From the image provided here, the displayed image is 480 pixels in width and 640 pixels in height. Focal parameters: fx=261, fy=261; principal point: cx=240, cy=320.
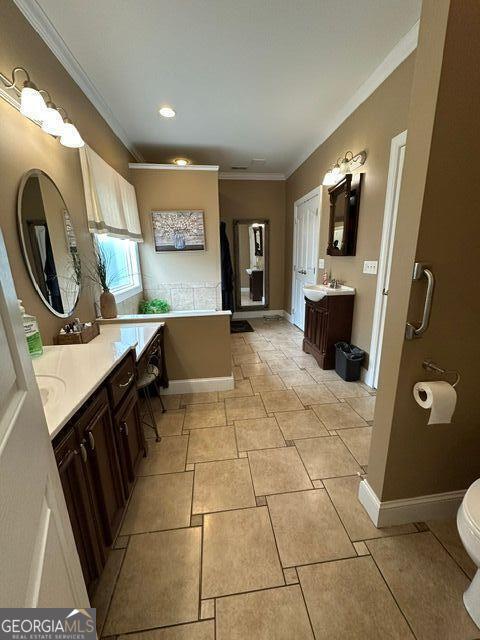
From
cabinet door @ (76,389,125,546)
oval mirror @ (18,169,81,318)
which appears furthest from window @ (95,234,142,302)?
cabinet door @ (76,389,125,546)

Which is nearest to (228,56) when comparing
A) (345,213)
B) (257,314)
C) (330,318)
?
(345,213)

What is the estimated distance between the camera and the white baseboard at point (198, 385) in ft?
8.55

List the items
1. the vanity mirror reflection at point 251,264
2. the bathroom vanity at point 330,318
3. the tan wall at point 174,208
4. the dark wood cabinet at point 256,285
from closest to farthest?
the bathroom vanity at point 330,318 < the tan wall at point 174,208 < the vanity mirror reflection at point 251,264 < the dark wood cabinet at point 256,285

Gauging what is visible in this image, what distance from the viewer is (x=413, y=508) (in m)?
1.35

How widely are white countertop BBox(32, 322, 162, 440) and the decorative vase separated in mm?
350

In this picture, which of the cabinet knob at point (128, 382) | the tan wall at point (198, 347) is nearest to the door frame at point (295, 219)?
the tan wall at point (198, 347)

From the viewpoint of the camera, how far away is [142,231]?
3639 millimetres

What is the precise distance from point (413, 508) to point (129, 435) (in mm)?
1570

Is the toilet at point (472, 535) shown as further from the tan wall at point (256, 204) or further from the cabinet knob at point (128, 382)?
the tan wall at point (256, 204)

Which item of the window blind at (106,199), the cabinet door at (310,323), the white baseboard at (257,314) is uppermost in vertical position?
the window blind at (106,199)

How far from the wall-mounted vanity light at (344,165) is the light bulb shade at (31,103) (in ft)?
8.54

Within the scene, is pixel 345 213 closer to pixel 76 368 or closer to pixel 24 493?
pixel 76 368

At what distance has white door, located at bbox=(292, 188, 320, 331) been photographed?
12.7 ft

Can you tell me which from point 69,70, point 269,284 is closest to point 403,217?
point 69,70
